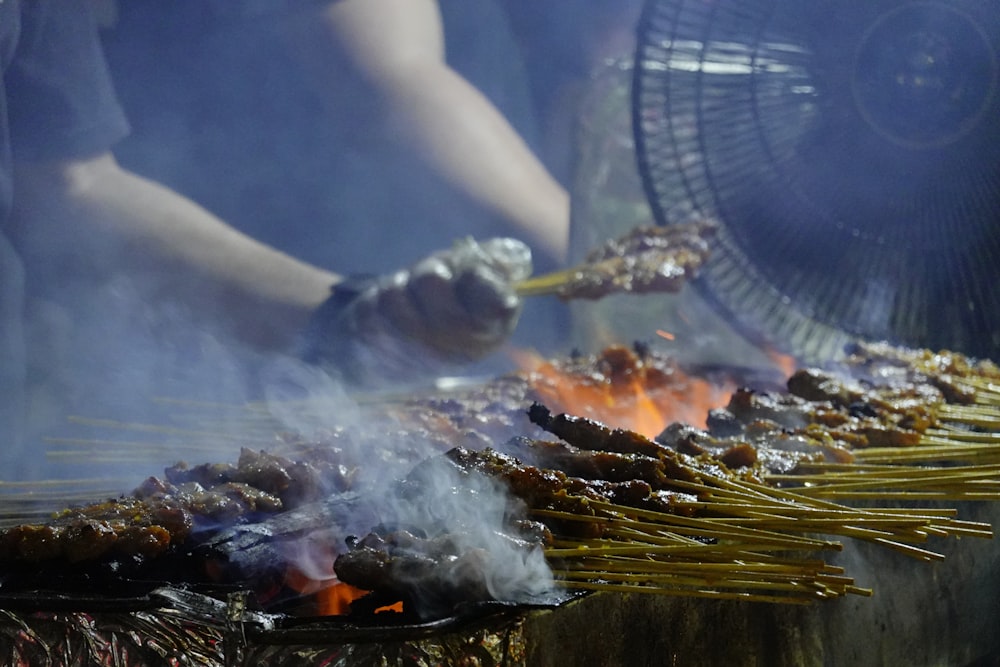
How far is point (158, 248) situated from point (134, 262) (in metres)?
0.16

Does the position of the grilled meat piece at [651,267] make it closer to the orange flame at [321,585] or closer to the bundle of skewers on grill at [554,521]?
the bundle of skewers on grill at [554,521]

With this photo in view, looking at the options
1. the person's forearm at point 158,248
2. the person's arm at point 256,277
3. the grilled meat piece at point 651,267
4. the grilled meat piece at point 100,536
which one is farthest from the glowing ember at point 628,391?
the grilled meat piece at point 100,536

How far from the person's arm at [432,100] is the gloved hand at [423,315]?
112 inches

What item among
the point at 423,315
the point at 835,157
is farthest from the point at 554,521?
the point at 835,157

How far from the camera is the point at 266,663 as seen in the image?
1591mm

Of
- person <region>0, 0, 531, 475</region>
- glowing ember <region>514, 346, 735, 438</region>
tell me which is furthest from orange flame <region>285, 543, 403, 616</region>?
person <region>0, 0, 531, 475</region>

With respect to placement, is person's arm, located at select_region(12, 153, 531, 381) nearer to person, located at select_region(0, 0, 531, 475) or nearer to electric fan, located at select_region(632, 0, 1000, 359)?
person, located at select_region(0, 0, 531, 475)

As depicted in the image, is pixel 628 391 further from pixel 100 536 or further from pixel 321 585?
pixel 100 536

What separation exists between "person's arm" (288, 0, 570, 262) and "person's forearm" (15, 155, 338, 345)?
2260 millimetres

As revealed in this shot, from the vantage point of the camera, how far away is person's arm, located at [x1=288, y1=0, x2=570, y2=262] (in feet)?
24.3

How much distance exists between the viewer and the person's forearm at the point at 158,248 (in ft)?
16.7

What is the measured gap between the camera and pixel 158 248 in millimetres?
5465

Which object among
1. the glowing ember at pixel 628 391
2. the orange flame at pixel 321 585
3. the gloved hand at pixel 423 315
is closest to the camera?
the orange flame at pixel 321 585

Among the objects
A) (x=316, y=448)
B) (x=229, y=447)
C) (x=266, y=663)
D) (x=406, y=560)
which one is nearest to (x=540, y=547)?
(x=406, y=560)
